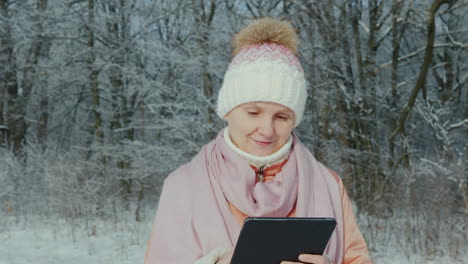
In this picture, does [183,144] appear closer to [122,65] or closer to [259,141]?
[122,65]

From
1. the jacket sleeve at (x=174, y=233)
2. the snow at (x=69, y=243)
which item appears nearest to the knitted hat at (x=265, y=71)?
the jacket sleeve at (x=174, y=233)

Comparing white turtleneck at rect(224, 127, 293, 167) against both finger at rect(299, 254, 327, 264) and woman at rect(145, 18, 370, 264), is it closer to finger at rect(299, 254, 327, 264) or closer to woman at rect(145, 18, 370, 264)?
woman at rect(145, 18, 370, 264)

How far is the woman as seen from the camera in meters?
1.55

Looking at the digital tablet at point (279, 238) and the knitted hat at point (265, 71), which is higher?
the knitted hat at point (265, 71)

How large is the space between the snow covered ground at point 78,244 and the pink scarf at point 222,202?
16.0 ft

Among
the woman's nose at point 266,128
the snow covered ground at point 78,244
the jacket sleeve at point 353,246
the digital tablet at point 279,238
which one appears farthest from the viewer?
the snow covered ground at point 78,244

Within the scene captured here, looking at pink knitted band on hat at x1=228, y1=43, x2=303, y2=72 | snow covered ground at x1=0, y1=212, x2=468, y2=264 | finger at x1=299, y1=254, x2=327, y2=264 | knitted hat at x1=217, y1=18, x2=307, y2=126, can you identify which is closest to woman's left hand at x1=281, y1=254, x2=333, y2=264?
finger at x1=299, y1=254, x2=327, y2=264

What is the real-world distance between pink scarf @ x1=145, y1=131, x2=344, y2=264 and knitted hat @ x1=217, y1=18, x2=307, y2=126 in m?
0.16

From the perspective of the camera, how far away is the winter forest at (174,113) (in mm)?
7312

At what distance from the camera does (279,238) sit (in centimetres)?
132

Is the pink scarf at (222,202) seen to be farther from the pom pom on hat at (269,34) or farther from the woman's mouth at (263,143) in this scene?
the pom pom on hat at (269,34)

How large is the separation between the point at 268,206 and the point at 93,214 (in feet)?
28.8

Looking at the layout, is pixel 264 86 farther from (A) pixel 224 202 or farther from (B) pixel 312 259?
(B) pixel 312 259

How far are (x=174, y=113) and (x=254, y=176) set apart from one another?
886cm
